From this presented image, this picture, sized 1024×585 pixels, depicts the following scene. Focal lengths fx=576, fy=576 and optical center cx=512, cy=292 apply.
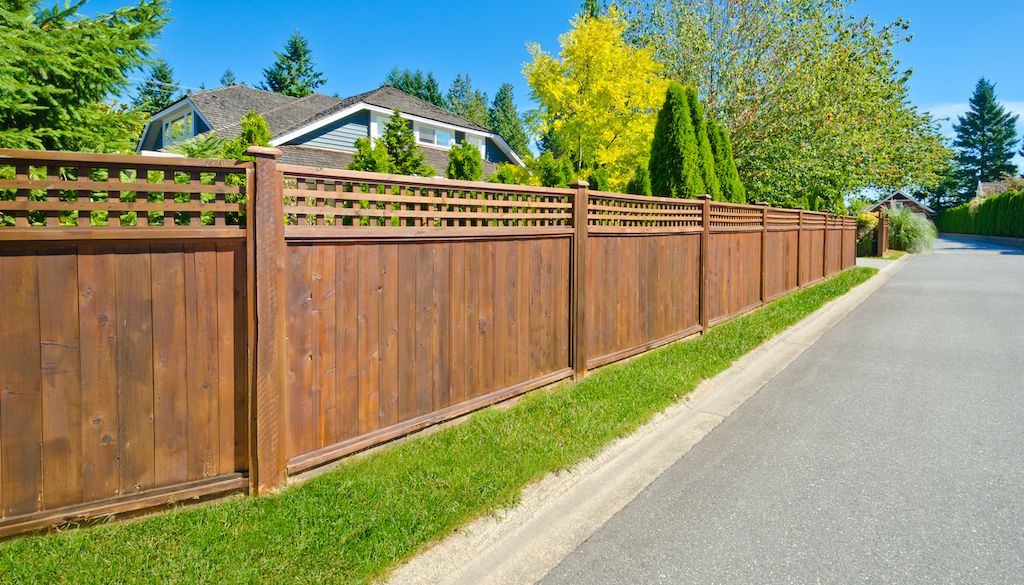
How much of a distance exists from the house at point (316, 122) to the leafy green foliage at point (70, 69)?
35.9 feet

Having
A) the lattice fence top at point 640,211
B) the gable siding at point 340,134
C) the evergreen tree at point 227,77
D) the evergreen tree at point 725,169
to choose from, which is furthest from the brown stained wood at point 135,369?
the evergreen tree at point 227,77

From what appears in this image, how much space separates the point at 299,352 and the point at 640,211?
4013 millimetres

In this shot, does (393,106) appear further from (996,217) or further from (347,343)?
(996,217)

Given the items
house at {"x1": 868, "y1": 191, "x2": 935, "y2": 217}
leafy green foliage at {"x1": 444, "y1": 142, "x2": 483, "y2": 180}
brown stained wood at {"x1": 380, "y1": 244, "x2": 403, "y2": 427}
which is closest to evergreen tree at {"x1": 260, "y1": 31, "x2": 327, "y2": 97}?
leafy green foliage at {"x1": 444, "y1": 142, "x2": 483, "y2": 180}

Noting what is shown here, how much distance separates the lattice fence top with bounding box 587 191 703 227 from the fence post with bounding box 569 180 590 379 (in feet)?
0.49

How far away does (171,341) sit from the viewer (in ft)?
9.24

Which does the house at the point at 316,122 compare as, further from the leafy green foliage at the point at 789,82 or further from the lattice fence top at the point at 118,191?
the lattice fence top at the point at 118,191

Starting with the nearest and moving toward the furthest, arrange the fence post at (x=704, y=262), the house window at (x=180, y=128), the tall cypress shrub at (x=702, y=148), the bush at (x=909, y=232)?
the fence post at (x=704, y=262) < the tall cypress shrub at (x=702, y=148) < the house window at (x=180, y=128) < the bush at (x=909, y=232)

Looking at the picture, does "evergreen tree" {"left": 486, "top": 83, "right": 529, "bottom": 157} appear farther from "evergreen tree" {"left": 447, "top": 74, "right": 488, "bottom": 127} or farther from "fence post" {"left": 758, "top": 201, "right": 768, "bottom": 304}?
"fence post" {"left": 758, "top": 201, "right": 768, "bottom": 304}

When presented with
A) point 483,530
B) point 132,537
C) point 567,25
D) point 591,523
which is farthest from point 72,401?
point 567,25

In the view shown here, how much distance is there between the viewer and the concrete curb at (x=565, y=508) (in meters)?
2.61

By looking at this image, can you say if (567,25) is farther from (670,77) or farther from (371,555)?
(371,555)

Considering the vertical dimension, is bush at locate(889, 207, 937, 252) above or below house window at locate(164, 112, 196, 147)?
below

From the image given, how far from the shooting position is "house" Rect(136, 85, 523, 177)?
56.5 feet
